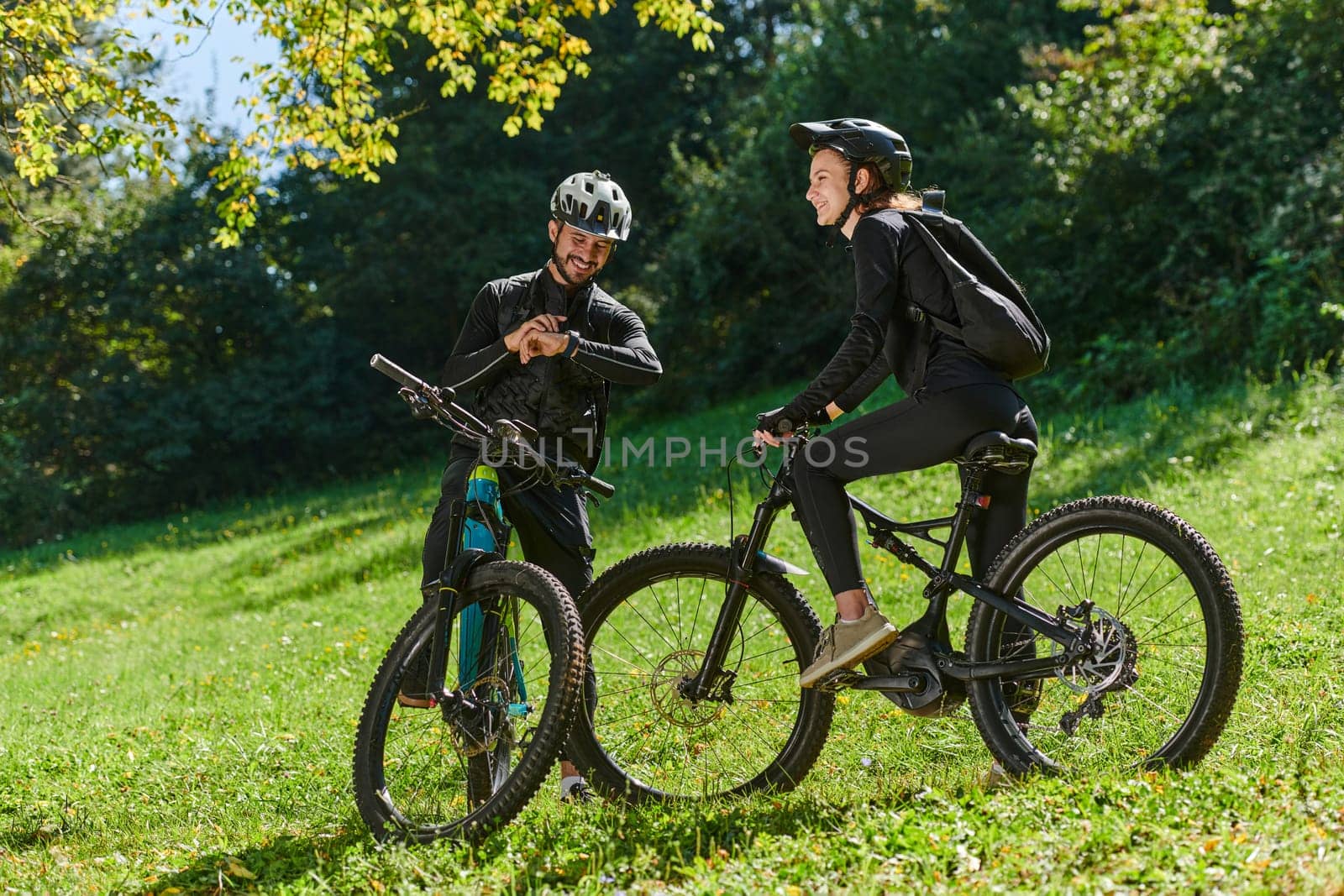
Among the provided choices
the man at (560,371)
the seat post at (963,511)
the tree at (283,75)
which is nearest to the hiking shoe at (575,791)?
the man at (560,371)

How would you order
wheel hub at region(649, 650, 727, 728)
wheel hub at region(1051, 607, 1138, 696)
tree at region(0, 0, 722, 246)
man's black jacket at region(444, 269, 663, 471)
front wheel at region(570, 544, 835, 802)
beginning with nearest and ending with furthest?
wheel hub at region(1051, 607, 1138, 696) < front wheel at region(570, 544, 835, 802) < wheel hub at region(649, 650, 727, 728) < man's black jacket at region(444, 269, 663, 471) < tree at region(0, 0, 722, 246)

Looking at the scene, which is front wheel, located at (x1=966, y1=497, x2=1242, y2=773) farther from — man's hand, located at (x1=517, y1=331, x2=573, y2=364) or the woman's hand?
man's hand, located at (x1=517, y1=331, x2=573, y2=364)

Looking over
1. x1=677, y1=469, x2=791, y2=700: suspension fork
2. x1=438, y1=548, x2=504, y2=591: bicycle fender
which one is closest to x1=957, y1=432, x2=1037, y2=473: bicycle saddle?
x1=677, y1=469, x2=791, y2=700: suspension fork

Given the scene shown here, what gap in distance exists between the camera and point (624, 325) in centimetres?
454

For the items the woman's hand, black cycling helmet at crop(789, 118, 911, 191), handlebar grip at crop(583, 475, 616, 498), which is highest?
black cycling helmet at crop(789, 118, 911, 191)

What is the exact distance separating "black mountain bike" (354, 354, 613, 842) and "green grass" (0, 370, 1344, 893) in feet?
0.63

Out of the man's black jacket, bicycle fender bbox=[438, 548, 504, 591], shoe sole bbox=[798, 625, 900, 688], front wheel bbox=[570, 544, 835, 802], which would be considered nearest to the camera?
shoe sole bbox=[798, 625, 900, 688]

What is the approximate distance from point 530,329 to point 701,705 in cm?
145

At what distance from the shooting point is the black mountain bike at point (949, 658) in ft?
11.9

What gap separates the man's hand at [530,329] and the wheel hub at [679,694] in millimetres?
1200

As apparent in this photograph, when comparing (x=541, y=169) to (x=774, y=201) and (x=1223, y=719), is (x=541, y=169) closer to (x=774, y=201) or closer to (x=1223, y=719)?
(x=774, y=201)

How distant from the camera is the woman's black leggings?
12.4 ft

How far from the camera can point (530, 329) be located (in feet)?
13.4

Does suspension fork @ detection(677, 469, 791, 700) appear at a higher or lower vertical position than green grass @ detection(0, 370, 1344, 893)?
higher
